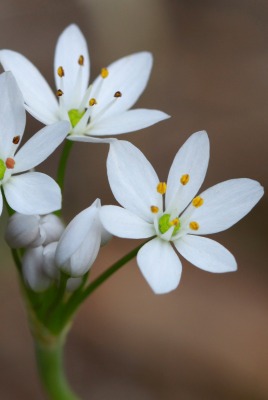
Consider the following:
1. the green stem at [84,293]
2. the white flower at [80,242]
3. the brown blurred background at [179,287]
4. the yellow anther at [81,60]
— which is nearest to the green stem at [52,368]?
the green stem at [84,293]

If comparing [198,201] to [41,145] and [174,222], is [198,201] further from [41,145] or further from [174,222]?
[41,145]

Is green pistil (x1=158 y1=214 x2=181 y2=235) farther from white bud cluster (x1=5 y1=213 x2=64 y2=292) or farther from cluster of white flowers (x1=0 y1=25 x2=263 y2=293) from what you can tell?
white bud cluster (x1=5 y1=213 x2=64 y2=292)

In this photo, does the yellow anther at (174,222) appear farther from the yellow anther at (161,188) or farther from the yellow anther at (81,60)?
the yellow anther at (81,60)

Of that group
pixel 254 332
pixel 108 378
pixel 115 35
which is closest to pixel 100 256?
pixel 108 378

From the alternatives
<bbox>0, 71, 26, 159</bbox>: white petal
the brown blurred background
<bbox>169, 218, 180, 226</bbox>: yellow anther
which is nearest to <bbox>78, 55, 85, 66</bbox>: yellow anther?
<bbox>0, 71, 26, 159</bbox>: white petal

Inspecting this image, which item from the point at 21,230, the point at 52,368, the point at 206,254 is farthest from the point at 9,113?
the point at 52,368

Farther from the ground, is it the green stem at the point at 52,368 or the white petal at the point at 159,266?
the white petal at the point at 159,266

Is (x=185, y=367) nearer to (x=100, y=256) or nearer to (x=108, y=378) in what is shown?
(x=108, y=378)
